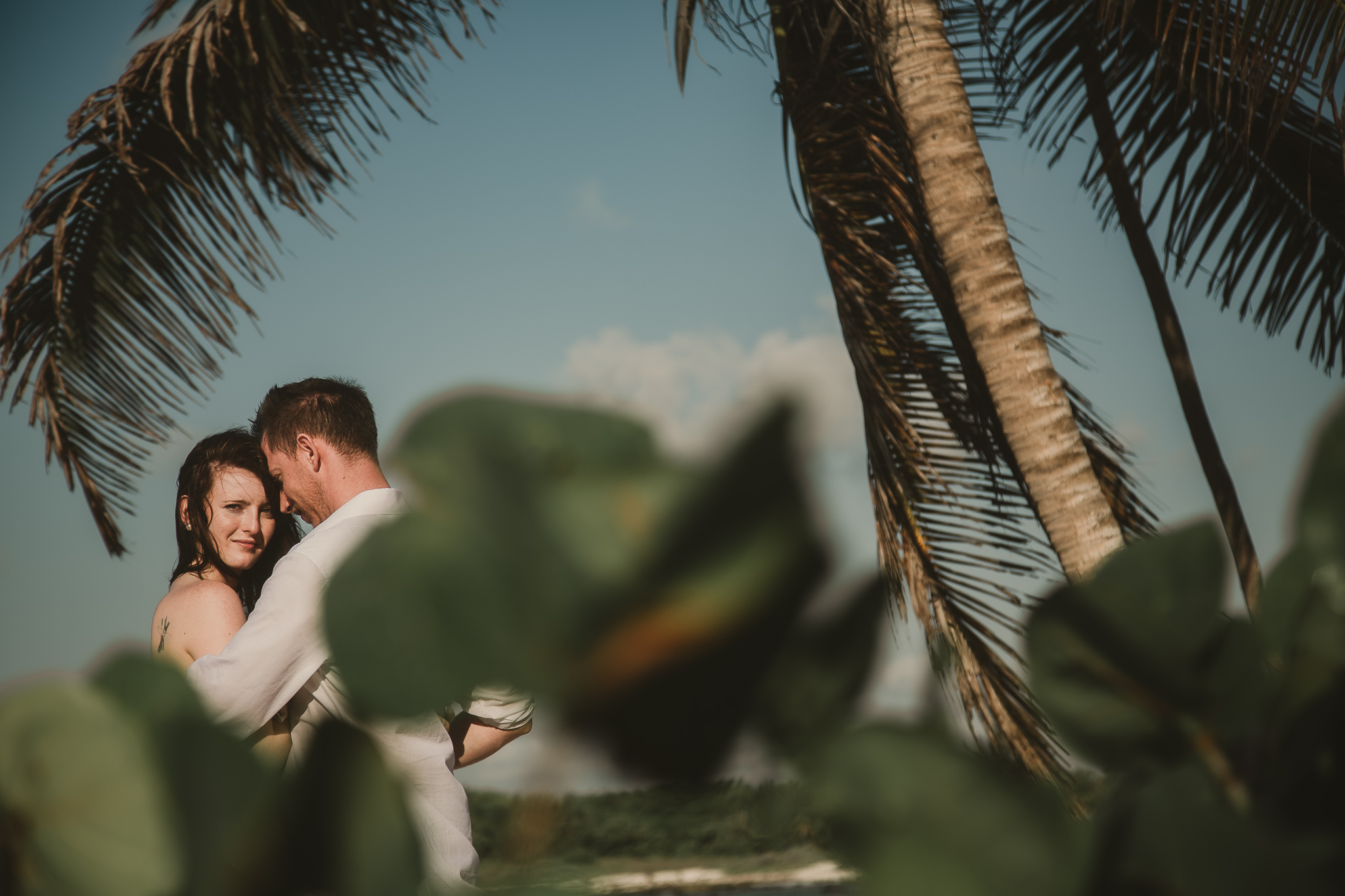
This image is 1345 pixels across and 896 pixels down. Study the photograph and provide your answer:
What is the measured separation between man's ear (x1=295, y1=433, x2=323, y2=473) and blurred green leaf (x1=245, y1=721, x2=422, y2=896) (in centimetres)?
159

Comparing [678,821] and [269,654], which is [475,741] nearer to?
[269,654]

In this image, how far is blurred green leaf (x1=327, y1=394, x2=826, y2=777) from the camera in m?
0.12

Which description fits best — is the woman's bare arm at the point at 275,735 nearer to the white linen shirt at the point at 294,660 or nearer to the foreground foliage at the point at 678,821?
the white linen shirt at the point at 294,660

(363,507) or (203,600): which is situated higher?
(363,507)

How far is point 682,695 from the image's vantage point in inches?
5.0

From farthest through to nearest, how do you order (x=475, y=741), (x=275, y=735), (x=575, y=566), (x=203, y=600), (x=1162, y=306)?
(x=1162, y=306) → (x=203, y=600) → (x=475, y=741) → (x=275, y=735) → (x=575, y=566)

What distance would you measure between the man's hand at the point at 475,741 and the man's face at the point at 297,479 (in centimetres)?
58

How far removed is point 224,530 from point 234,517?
39 millimetres

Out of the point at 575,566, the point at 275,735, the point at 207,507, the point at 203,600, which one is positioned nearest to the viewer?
the point at 575,566

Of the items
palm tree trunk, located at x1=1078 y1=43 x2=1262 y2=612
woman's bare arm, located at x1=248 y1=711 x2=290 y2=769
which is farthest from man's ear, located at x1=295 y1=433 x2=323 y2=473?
palm tree trunk, located at x1=1078 y1=43 x2=1262 y2=612

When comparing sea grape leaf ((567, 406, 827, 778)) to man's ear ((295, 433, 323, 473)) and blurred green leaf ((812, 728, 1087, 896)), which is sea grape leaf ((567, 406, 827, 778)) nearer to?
blurred green leaf ((812, 728, 1087, 896))

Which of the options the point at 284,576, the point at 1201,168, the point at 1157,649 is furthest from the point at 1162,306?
the point at 1157,649

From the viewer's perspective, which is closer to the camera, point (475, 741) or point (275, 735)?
point (275, 735)

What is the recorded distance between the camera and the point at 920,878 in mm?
115
